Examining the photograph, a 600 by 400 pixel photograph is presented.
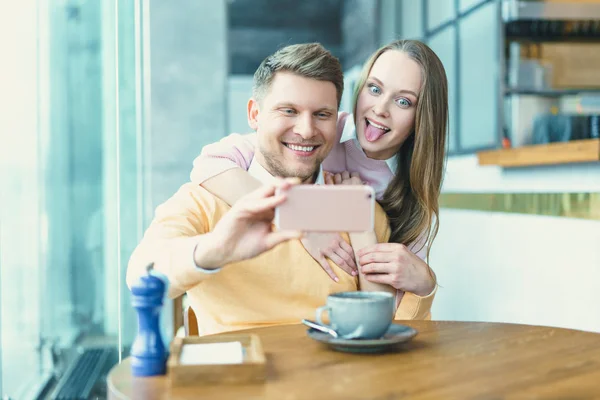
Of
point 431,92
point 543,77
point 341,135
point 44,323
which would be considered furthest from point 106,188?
point 543,77

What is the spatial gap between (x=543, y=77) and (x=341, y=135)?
11.5 feet

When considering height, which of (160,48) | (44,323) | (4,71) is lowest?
(44,323)

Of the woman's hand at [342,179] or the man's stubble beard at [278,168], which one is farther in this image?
the woman's hand at [342,179]

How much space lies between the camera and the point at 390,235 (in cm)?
199

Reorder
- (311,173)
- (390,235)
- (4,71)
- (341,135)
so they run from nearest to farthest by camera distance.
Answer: (311,173) < (390,235) < (341,135) < (4,71)

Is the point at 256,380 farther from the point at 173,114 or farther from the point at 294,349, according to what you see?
the point at 173,114

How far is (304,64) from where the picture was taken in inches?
68.4

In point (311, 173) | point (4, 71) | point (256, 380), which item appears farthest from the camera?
point (4, 71)

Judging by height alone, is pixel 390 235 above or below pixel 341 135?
A: below

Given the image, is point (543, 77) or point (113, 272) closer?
point (113, 272)

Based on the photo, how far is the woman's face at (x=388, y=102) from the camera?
1.92m

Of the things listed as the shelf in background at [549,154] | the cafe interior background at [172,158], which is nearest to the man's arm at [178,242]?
the cafe interior background at [172,158]

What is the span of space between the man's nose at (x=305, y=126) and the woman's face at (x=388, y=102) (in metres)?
0.27

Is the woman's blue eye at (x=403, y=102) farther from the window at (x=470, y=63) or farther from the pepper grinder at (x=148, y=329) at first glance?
the window at (x=470, y=63)
